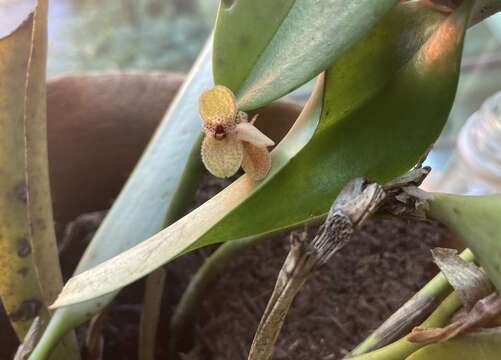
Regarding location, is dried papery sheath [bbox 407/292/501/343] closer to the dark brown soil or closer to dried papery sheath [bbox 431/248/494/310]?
dried papery sheath [bbox 431/248/494/310]

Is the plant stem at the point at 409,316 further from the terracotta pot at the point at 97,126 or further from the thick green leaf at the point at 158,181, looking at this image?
the terracotta pot at the point at 97,126

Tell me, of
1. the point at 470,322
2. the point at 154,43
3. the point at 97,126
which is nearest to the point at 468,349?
the point at 470,322

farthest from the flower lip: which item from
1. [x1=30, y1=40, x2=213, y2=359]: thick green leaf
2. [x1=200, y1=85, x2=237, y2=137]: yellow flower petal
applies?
[x1=30, y1=40, x2=213, y2=359]: thick green leaf

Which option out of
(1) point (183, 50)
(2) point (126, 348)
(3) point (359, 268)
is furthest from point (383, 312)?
(1) point (183, 50)

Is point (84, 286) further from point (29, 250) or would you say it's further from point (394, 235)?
point (394, 235)

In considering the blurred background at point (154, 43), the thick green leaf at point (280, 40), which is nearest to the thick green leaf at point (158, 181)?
the thick green leaf at point (280, 40)

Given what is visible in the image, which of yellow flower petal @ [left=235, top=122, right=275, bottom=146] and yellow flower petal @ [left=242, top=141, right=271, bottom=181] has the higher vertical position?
yellow flower petal @ [left=235, top=122, right=275, bottom=146]

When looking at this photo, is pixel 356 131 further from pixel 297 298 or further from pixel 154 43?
pixel 154 43
